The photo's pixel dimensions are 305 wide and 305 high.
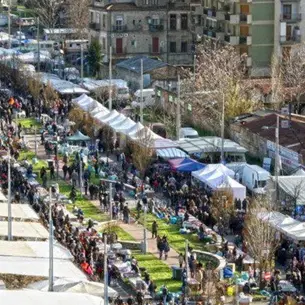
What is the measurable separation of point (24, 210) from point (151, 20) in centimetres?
5719

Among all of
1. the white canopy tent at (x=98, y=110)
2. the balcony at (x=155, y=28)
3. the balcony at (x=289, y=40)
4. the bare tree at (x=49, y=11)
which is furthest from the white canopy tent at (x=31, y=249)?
the bare tree at (x=49, y=11)

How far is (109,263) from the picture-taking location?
57125 millimetres

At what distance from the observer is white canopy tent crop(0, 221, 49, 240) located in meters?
57.8

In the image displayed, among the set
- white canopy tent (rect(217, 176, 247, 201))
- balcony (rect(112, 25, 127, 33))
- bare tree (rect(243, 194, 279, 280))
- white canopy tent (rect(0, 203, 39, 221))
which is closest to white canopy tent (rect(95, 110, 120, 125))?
white canopy tent (rect(217, 176, 247, 201))

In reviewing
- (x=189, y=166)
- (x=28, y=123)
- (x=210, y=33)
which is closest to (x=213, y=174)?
(x=189, y=166)

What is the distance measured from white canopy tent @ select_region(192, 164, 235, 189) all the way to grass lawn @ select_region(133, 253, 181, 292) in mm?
8982

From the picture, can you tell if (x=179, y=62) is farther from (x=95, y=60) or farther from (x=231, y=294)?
(x=231, y=294)

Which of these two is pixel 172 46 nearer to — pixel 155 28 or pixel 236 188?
pixel 155 28

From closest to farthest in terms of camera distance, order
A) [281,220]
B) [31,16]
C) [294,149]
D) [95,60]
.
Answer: [281,220] < [294,149] < [95,60] < [31,16]

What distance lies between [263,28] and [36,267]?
179ft

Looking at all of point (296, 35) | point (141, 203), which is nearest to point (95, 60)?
point (296, 35)

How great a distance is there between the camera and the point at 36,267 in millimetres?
52906

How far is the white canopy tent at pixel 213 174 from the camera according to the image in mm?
69188

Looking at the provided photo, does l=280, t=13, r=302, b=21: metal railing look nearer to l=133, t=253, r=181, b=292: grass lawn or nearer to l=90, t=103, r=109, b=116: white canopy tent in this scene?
l=90, t=103, r=109, b=116: white canopy tent
